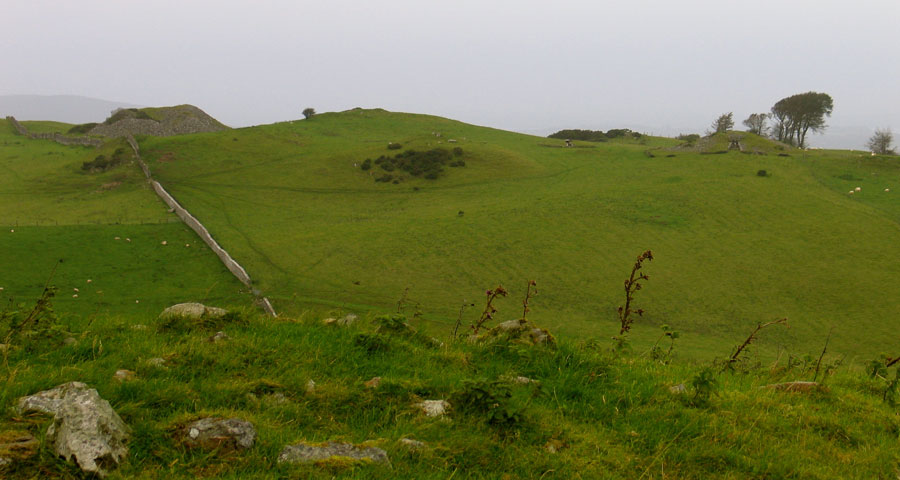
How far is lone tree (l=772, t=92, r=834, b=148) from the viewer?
79.4 metres

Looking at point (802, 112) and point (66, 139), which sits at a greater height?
point (802, 112)

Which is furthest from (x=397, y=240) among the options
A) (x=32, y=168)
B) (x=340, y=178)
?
(x=32, y=168)

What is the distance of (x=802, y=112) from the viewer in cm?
8125

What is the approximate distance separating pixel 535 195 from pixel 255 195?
1118 inches

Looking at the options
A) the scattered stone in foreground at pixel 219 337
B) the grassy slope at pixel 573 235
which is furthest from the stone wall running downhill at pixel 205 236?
the scattered stone in foreground at pixel 219 337

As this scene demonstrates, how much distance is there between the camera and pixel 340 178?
53.9 m

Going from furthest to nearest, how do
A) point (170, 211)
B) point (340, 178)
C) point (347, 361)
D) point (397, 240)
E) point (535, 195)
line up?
point (340, 178) → point (535, 195) → point (170, 211) → point (397, 240) → point (347, 361)

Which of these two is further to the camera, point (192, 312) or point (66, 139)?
point (66, 139)

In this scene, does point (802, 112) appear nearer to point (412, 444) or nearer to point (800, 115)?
point (800, 115)

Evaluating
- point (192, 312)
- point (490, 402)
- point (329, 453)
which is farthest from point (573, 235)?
point (329, 453)

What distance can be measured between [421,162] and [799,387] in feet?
170

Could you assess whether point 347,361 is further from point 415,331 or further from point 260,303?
point 260,303

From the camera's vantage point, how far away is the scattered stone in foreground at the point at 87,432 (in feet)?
10.5

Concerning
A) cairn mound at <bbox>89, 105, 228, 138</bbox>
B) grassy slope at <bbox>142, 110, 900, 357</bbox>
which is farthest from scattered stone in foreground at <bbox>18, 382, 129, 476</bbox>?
cairn mound at <bbox>89, 105, 228, 138</bbox>
